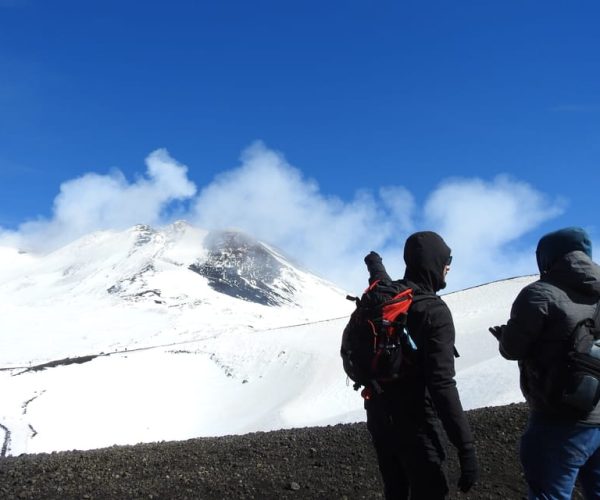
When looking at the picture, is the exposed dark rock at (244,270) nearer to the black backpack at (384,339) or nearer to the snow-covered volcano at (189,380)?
the snow-covered volcano at (189,380)

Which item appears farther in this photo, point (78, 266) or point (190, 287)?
point (78, 266)

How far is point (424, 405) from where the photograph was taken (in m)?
4.08

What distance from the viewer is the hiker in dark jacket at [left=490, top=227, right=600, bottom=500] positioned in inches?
146

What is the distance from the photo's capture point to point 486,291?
28906mm

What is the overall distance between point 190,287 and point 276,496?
345 feet

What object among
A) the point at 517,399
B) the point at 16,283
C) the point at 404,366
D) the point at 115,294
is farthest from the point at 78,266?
the point at 404,366

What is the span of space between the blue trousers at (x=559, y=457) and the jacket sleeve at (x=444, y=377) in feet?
1.41

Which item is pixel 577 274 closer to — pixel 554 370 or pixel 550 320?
pixel 550 320

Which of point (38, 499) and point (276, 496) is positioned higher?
point (38, 499)

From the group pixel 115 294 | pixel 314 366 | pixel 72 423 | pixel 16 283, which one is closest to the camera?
pixel 72 423

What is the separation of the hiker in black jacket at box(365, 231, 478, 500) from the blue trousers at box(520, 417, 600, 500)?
1.26 feet

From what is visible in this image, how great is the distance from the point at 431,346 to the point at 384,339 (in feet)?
1.04

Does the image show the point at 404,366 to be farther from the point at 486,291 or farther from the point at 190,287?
the point at 190,287

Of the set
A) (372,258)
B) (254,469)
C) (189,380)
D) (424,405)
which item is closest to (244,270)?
(189,380)
